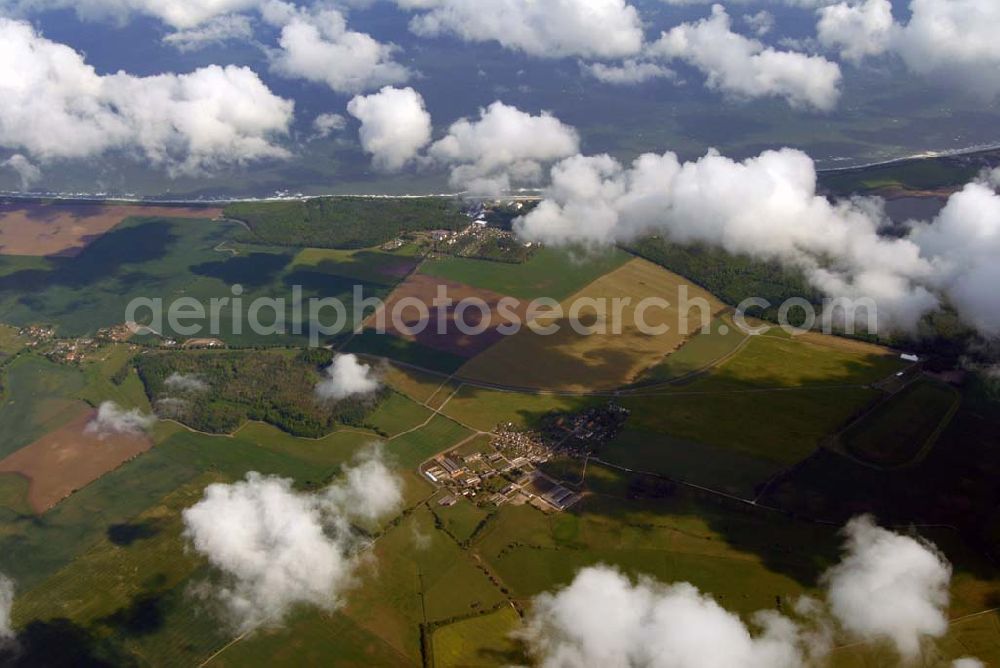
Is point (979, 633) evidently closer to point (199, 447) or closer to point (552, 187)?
point (199, 447)

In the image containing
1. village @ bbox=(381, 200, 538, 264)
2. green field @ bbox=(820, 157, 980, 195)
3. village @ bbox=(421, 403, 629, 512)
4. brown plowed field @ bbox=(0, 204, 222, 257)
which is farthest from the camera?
green field @ bbox=(820, 157, 980, 195)

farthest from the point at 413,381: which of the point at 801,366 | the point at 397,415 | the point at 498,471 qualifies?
the point at 801,366

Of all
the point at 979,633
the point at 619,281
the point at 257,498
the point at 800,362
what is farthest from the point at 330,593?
the point at 619,281

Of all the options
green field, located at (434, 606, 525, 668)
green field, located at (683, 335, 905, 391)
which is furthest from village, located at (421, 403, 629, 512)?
green field, located at (434, 606, 525, 668)

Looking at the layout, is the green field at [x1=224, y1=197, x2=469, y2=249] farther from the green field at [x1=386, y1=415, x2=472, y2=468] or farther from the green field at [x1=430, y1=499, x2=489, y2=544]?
the green field at [x1=430, y1=499, x2=489, y2=544]

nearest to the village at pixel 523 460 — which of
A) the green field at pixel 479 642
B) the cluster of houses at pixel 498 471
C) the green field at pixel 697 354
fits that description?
the cluster of houses at pixel 498 471

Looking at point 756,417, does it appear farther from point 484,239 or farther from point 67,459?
point 67,459
